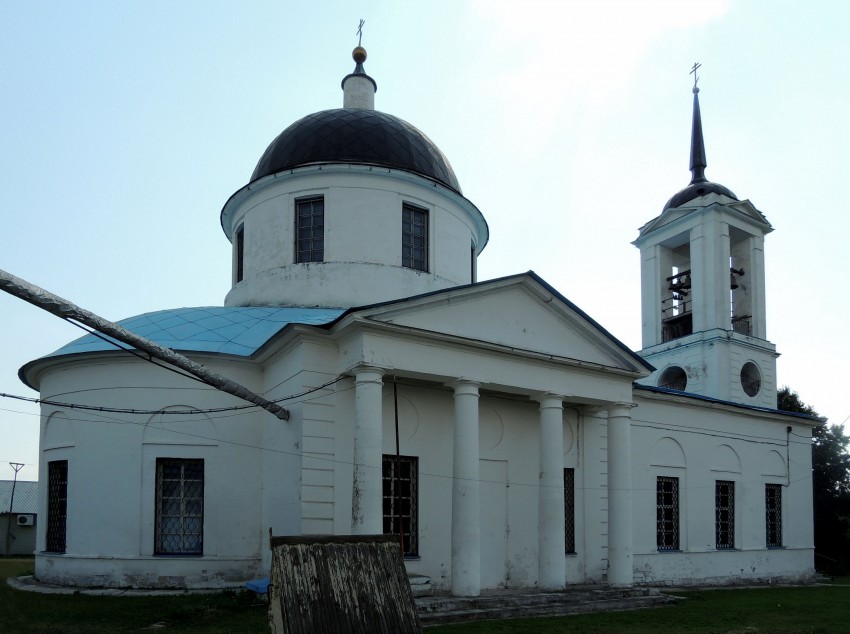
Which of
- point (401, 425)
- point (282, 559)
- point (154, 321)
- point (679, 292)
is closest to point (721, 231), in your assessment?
point (679, 292)

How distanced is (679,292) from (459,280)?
8.90 meters

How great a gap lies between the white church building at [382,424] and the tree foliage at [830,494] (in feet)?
22.1

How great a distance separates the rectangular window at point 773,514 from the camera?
20.3 meters

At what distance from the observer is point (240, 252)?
734 inches

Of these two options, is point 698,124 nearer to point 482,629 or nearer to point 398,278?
point 398,278

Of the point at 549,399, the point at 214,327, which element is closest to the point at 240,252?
the point at 214,327

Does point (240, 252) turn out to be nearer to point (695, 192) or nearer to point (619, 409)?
point (619, 409)

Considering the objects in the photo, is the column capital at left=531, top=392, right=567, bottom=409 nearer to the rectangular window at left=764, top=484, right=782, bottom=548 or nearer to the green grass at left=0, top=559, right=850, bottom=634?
the green grass at left=0, top=559, right=850, bottom=634

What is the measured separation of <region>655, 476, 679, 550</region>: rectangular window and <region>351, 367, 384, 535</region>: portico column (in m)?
8.29

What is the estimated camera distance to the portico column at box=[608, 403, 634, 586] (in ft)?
48.5

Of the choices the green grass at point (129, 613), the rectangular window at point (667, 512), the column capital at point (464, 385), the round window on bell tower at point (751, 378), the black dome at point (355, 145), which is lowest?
the green grass at point (129, 613)

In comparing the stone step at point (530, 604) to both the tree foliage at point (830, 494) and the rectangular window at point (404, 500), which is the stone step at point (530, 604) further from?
the tree foliage at point (830, 494)

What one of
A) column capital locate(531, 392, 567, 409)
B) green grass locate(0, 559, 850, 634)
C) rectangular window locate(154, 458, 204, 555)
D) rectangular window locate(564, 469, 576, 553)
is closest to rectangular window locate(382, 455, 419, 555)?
column capital locate(531, 392, 567, 409)

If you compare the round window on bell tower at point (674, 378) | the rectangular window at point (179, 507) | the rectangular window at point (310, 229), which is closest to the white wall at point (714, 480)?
the round window on bell tower at point (674, 378)
